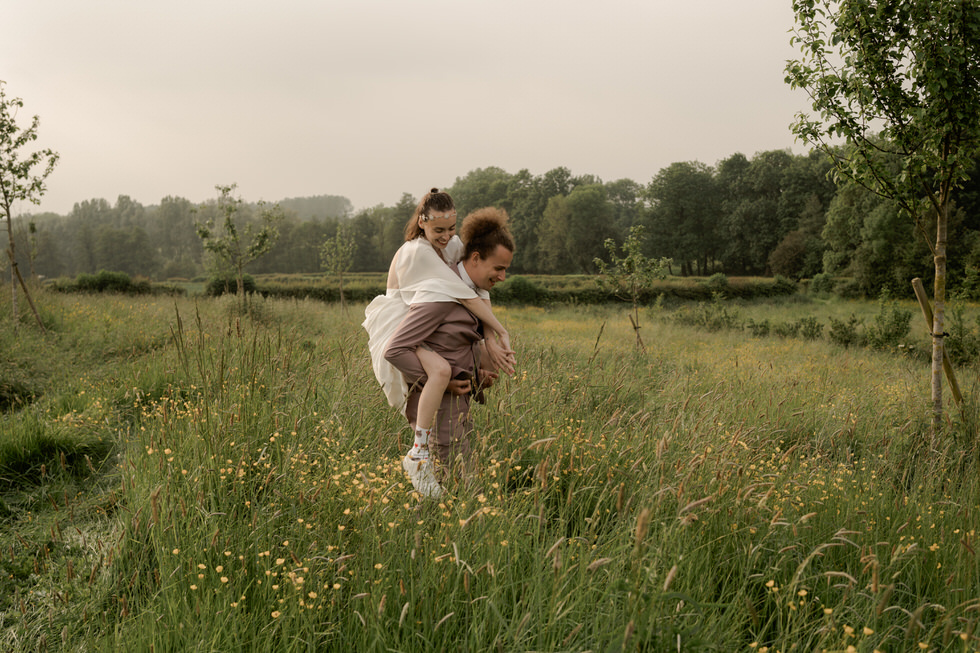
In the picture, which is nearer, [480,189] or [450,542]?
[450,542]

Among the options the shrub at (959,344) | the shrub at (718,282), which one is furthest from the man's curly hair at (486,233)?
the shrub at (718,282)

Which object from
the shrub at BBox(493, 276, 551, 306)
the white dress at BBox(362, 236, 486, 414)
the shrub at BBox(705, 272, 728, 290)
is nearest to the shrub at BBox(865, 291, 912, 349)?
the white dress at BBox(362, 236, 486, 414)

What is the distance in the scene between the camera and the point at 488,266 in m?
3.64

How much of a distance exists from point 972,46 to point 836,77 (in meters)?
1.25

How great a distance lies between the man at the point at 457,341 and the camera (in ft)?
11.3

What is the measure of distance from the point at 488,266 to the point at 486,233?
0.23m

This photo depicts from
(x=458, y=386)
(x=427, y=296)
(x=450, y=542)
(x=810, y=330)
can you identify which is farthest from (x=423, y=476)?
(x=810, y=330)

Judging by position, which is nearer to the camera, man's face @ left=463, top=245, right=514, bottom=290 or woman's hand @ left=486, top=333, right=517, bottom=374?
man's face @ left=463, top=245, right=514, bottom=290

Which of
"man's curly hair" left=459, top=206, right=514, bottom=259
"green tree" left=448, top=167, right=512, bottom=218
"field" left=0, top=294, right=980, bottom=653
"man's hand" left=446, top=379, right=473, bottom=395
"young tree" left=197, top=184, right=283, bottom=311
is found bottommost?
"field" left=0, top=294, right=980, bottom=653

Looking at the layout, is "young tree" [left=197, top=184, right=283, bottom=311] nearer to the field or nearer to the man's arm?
the field

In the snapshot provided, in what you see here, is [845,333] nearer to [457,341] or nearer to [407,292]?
[457,341]

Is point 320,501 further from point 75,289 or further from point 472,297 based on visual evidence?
point 75,289

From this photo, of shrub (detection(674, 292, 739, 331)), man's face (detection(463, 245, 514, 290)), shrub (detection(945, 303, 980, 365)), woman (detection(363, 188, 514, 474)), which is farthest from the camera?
shrub (detection(674, 292, 739, 331))

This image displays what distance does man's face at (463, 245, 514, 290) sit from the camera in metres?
3.61
